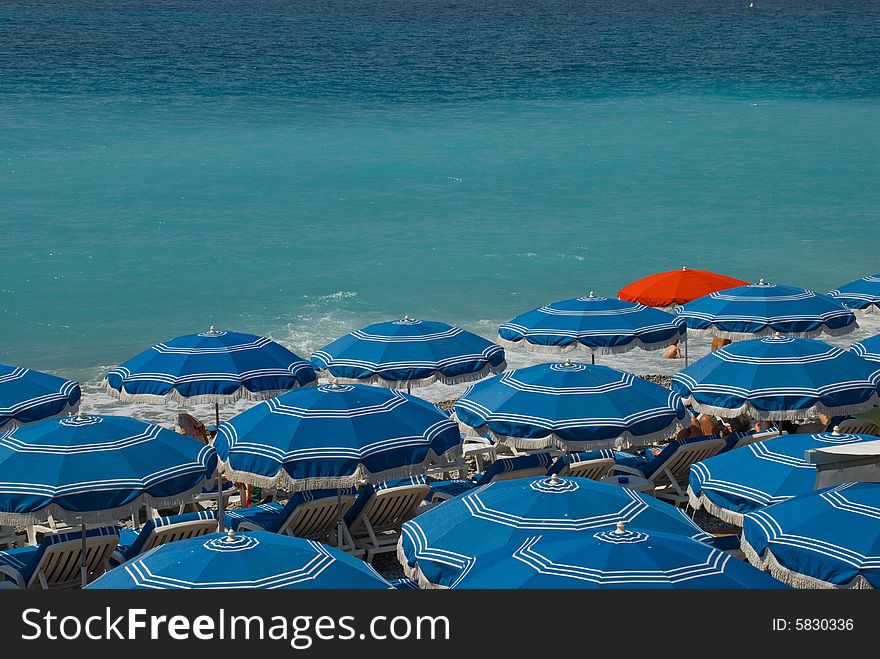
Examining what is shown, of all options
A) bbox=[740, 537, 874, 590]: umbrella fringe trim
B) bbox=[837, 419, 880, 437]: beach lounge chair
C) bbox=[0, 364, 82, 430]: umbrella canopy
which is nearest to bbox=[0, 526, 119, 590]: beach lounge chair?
bbox=[0, 364, 82, 430]: umbrella canopy

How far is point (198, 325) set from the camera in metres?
23.1

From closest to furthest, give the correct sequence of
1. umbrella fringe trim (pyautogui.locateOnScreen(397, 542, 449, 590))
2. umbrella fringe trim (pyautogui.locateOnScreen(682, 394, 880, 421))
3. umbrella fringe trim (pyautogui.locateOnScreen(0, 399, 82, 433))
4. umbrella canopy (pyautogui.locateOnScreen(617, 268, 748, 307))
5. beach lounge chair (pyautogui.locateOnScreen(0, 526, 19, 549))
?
1. umbrella fringe trim (pyautogui.locateOnScreen(397, 542, 449, 590))
2. beach lounge chair (pyautogui.locateOnScreen(0, 526, 19, 549))
3. umbrella fringe trim (pyautogui.locateOnScreen(0, 399, 82, 433))
4. umbrella fringe trim (pyautogui.locateOnScreen(682, 394, 880, 421))
5. umbrella canopy (pyautogui.locateOnScreen(617, 268, 748, 307))

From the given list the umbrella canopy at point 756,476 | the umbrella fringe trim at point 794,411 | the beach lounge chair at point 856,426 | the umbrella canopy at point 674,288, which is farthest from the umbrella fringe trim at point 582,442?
the umbrella canopy at point 674,288

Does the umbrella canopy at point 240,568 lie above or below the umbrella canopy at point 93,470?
below

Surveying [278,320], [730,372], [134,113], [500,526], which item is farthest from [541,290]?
[134,113]

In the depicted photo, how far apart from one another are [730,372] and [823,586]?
148 inches

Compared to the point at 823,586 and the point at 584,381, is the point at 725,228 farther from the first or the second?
the point at 823,586

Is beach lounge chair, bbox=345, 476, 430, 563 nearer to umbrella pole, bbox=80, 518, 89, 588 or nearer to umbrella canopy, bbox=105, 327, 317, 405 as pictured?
umbrella canopy, bbox=105, 327, 317, 405

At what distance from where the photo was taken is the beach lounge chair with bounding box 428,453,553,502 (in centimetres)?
877

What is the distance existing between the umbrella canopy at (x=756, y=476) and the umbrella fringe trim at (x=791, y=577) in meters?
0.83

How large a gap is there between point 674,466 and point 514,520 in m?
3.56

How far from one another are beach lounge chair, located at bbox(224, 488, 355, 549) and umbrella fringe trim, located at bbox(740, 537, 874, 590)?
3123mm

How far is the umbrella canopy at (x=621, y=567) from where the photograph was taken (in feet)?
15.7

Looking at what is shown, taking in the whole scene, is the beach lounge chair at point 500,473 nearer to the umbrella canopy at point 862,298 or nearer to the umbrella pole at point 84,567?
the umbrella pole at point 84,567
